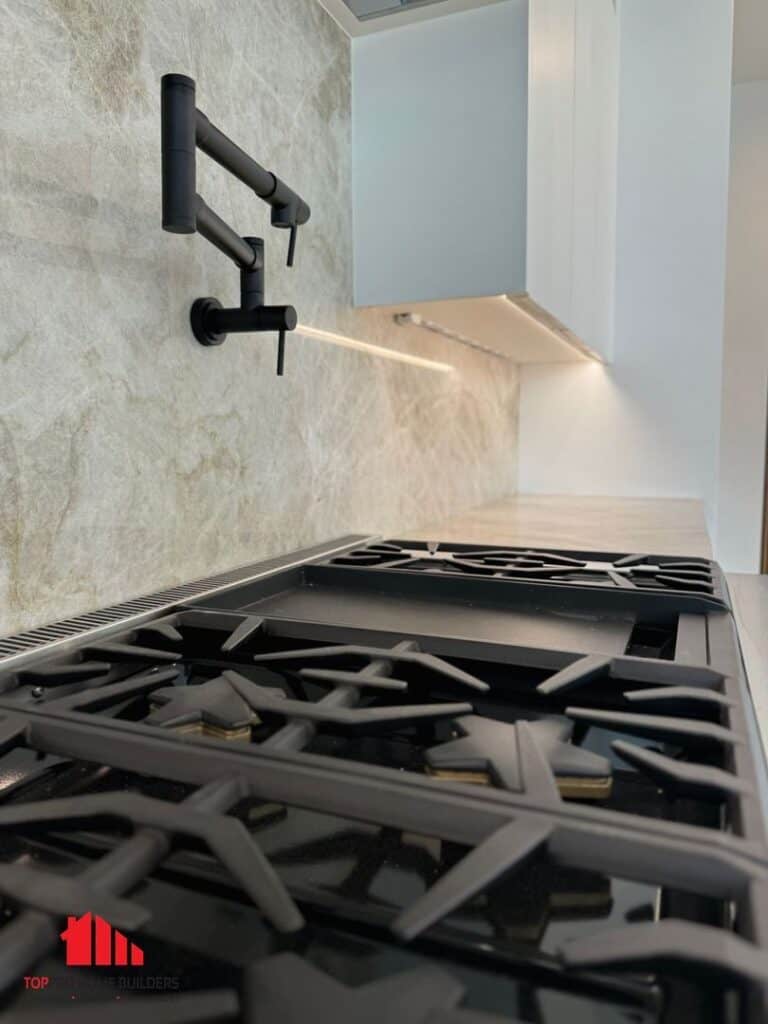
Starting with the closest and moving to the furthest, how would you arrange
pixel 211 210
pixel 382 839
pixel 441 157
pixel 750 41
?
pixel 382 839 → pixel 211 210 → pixel 441 157 → pixel 750 41

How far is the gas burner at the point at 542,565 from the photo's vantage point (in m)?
1.04

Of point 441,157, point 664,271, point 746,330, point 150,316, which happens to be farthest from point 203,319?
point 746,330

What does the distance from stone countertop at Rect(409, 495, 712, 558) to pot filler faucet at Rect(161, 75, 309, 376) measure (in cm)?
76

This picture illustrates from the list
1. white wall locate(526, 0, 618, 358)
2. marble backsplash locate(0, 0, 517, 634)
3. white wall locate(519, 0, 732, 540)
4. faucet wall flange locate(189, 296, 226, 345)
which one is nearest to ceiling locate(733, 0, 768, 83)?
white wall locate(519, 0, 732, 540)

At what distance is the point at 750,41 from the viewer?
3.13 metres

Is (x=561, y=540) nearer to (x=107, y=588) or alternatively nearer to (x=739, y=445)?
(x=107, y=588)

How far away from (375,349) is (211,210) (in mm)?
714

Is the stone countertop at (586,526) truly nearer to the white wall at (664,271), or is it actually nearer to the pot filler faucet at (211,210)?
the white wall at (664,271)

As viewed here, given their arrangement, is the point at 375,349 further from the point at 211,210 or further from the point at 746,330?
the point at 746,330

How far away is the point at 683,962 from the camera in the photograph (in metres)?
0.30

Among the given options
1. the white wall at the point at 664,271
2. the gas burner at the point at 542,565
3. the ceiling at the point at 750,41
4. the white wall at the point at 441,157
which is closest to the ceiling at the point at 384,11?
the white wall at the point at 441,157

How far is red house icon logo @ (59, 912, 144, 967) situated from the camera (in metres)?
0.34

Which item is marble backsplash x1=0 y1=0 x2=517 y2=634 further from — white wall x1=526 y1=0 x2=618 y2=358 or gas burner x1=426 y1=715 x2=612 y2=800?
gas burner x1=426 y1=715 x2=612 y2=800

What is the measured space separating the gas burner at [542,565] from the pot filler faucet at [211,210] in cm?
37
